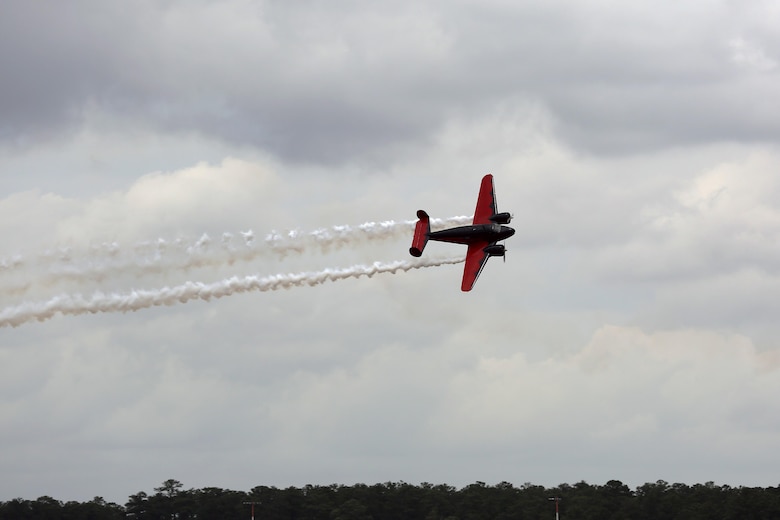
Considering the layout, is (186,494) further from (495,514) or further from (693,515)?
(693,515)

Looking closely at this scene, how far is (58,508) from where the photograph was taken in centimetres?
18475

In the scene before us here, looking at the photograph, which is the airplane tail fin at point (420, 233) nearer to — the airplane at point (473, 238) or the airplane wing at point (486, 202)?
the airplane at point (473, 238)

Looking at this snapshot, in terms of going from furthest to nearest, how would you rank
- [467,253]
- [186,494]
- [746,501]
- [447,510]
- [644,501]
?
[186,494] < [447,510] < [644,501] < [746,501] < [467,253]

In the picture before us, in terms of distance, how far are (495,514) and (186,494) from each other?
154ft

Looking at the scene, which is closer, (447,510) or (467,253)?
(467,253)

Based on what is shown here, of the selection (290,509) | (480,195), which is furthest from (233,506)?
(480,195)

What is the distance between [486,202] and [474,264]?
6356 mm

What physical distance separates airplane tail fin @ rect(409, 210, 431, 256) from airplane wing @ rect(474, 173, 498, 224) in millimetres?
3897

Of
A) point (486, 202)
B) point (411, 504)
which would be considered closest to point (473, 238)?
point (486, 202)

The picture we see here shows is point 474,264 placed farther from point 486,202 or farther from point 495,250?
point 486,202

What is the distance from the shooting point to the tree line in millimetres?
172875

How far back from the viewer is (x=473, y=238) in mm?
98062

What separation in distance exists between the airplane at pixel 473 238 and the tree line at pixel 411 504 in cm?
7795

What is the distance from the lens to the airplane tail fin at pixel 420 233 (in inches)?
3866
